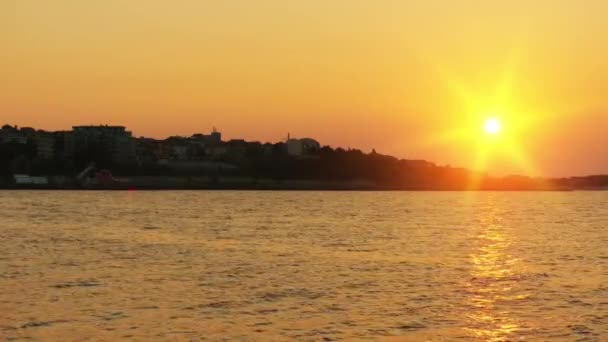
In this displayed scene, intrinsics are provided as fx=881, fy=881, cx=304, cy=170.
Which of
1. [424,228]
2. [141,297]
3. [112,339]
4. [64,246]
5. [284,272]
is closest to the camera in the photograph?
[112,339]

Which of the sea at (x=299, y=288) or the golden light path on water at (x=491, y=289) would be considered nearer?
the sea at (x=299, y=288)

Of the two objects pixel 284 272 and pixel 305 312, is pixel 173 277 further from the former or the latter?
pixel 305 312

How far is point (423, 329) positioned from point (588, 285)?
563 inches

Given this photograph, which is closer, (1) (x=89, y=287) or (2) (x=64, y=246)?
(1) (x=89, y=287)

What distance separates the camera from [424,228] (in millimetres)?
84375

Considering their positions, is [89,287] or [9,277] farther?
[9,277]

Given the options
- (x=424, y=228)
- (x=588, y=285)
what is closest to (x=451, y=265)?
(x=588, y=285)

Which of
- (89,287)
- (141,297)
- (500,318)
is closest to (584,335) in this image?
(500,318)

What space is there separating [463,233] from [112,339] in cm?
5606

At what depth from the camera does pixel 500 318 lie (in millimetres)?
30203

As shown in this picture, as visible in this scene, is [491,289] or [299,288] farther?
[491,289]

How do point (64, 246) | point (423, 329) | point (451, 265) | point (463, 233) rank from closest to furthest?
point (423, 329) → point (451, 265) → point (64, 246) → point (463, 233)

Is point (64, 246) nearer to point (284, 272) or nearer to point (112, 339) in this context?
point (284, 272)

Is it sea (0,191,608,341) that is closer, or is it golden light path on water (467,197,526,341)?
sea (0,191,608,341)
